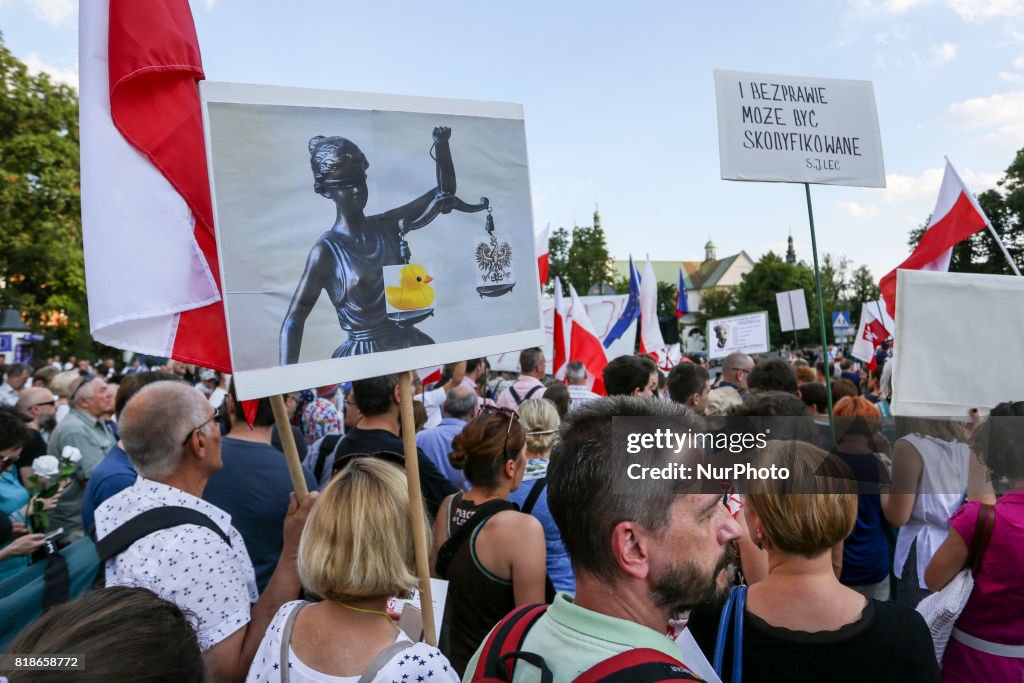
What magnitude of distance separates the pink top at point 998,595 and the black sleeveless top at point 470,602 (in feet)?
5.29

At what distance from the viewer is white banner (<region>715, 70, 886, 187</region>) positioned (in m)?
4.01

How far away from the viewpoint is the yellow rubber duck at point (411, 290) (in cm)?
229

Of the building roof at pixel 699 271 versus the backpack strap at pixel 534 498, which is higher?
the building roof at pixel 699 271

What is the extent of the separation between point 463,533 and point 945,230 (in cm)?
377

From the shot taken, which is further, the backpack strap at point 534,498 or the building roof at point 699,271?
the building roof at point 699,271

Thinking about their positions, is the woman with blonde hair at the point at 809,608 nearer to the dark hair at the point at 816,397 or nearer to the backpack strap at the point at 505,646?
the backpack strap at the point at 505,646

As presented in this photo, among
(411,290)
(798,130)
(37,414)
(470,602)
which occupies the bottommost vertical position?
(470,602)

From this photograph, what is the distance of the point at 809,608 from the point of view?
1.89m

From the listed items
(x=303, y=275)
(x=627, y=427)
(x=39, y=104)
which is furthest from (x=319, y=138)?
(x=39, y=104)

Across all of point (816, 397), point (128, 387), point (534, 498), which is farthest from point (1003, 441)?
point (128, 387)

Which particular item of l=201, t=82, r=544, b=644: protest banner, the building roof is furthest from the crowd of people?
the building roof

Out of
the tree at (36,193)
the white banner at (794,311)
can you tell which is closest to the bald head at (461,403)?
the white banner at (794,311)

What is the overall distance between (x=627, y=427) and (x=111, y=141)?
1.88m

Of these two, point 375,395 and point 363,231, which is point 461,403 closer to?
point 375,395
